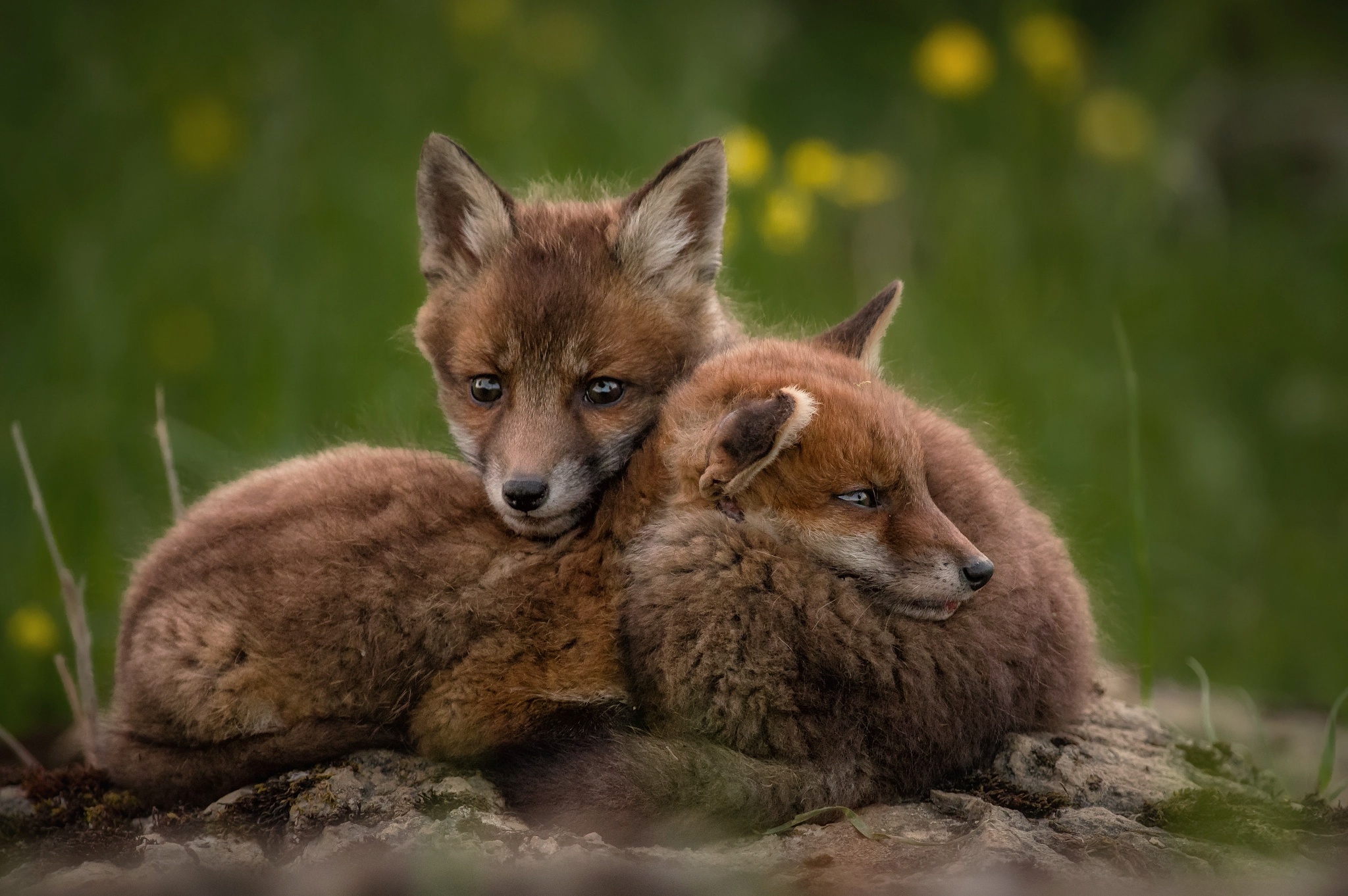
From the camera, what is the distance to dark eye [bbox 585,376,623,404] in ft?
15.5

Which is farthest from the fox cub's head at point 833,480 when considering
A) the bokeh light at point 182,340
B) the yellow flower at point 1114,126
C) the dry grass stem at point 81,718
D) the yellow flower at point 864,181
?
the yellow flower at point 1114,126

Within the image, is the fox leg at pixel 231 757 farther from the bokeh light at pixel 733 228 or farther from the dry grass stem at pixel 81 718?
the bokeh light at pixel 733 228

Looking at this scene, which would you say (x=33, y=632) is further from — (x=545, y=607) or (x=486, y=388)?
(x=545, y=607)

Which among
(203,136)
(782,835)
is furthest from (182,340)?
(782,835)

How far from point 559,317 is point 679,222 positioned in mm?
823

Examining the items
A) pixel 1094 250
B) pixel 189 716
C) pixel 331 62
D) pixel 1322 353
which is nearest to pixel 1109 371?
pixel 1094 250

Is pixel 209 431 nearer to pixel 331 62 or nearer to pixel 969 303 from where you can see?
pixel 331 62

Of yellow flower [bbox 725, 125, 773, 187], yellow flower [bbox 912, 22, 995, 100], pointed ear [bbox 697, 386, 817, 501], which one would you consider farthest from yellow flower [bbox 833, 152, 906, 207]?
pointed ear [bbox 697, 386, 817, 501]

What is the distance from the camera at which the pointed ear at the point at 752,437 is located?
376 centimetres

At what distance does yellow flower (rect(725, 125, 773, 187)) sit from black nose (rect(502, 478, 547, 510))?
11.9ft

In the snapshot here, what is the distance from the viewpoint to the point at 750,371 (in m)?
4.22

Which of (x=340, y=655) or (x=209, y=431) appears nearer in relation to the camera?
(x=340, y=655)

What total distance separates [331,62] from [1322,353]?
8.17 m

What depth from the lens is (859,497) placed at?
396cm
